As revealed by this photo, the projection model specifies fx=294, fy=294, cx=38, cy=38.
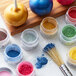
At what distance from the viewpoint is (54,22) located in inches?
49.3

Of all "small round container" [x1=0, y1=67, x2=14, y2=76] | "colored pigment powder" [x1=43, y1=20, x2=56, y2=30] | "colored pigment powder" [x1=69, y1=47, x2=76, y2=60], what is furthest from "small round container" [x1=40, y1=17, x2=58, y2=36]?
"small round container" [x1=0, y1=67, x2=14, y2=76]

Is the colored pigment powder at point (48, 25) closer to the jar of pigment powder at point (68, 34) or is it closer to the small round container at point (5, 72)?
the jar of pigment powder at point (68, 34)

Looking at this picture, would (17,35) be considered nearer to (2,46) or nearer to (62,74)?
(2,46)

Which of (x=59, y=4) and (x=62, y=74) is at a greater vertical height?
(x=59, y=4)

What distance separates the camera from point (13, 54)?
3.87 ft

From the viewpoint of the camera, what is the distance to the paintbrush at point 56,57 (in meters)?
1.16

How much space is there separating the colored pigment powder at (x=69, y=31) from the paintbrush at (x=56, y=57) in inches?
3.0

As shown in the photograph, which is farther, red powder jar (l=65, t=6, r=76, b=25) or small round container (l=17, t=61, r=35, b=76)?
red powder jar (l=65, t=6, r=76, b=25)

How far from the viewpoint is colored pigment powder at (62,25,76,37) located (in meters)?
1.24

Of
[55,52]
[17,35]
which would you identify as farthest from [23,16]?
[55,52]

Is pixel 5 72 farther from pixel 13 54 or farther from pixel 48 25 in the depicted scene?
pixel 48 25

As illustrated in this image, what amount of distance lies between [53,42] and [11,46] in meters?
0.18

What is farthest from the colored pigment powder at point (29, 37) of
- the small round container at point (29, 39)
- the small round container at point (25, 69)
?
the small round container at point (25, 69)

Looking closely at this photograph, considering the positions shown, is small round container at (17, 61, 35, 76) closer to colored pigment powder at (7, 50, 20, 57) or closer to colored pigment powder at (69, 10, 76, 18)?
colored pigment powder at (7, 50, 20, 57)
